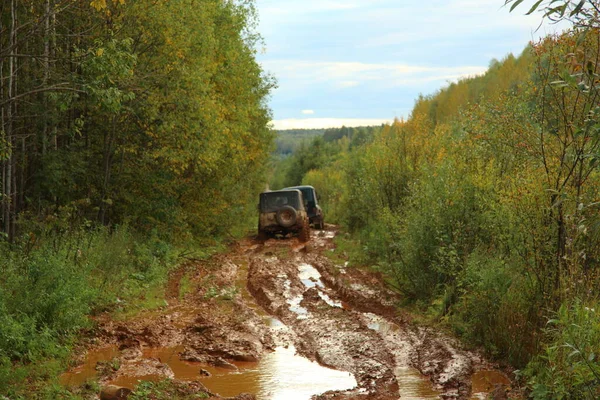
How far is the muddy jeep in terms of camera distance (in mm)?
24812

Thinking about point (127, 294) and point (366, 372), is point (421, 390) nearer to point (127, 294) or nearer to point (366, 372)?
point (366, 372)

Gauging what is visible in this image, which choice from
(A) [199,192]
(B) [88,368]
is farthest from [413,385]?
(A) [199,192]

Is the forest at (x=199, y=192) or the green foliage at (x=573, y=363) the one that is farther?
the forest at (x=199, y=192)

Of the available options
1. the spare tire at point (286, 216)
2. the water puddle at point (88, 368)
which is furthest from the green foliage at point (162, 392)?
the spare tire at point (286, 216)

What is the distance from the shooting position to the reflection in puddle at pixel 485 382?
25.0 ft

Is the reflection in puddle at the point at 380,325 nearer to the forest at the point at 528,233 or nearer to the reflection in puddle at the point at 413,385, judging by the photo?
the forest at the point at 528,233

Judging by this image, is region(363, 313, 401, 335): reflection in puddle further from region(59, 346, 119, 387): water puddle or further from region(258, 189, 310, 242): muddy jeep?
region(258, 189, 310, 242): muddy jeep

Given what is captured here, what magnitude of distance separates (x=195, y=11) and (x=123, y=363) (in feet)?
37.7

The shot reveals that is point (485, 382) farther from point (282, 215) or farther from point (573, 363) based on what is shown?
point (282, 215)

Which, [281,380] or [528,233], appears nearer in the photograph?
[281,380]

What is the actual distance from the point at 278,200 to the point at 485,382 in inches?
716

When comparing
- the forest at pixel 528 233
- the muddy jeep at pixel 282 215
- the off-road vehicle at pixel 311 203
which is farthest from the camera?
the off-road vehicle at pixel 311 203

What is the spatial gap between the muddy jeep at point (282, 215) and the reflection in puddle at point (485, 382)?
1672 centimetres

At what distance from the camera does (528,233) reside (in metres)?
8.60
